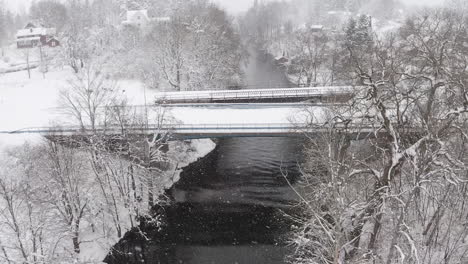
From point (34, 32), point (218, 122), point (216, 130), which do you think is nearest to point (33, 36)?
point (34, 32)

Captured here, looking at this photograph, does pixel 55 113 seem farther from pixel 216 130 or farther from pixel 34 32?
pixel 34 32

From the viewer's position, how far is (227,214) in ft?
89.8

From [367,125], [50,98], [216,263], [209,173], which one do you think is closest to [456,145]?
[367,125]

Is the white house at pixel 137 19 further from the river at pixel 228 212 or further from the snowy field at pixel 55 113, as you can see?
the river at pixel 228 212

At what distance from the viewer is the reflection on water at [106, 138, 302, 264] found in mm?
23266

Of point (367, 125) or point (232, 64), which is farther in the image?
point (232, 64)

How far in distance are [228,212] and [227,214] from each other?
0.87ft

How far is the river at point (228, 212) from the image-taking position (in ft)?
76.2

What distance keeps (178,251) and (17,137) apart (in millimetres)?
16225

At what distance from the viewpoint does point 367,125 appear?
23375 millimetres

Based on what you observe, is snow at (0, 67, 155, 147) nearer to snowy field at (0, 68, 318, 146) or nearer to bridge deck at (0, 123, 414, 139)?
snowy field at (0, 68, 318, 146)

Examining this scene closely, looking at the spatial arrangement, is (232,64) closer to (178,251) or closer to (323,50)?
(323,50)

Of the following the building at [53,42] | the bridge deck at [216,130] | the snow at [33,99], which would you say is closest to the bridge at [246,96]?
the snow at [33,99]

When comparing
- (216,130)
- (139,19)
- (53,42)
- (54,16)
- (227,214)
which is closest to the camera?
(227,214)
